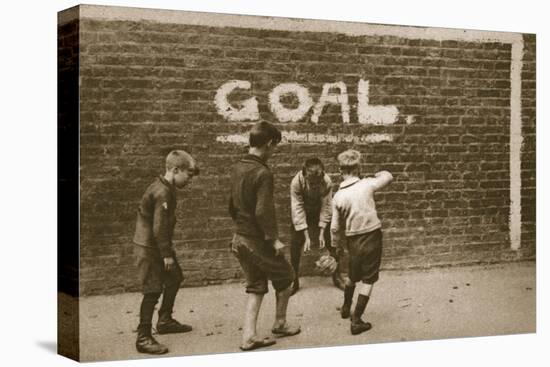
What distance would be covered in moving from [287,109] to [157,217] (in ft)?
3.99

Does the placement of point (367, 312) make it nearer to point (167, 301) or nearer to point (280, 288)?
point (280, 288)

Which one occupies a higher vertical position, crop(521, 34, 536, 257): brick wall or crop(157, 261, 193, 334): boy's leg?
crop(521, 34, 536, 257): brick wall

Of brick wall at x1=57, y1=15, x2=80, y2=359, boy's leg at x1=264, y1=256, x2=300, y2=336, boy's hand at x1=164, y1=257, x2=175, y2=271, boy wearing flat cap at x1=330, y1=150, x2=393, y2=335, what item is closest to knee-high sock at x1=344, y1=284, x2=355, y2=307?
boy wearing flat cap at x1=330, y1=150, x2=393, y2=335

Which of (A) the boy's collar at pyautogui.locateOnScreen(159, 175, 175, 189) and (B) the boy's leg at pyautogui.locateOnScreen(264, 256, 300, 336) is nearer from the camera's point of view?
(A) the boy's collar at pyautogui.locateOnScreen(159, 175, 175, 189)

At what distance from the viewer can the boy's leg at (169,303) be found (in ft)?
27.6

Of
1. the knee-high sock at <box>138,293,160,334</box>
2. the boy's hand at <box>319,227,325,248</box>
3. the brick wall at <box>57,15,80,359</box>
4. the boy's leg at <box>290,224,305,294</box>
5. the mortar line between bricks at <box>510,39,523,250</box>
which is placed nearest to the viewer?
the brick wall at <box>57,15,80,359</box>

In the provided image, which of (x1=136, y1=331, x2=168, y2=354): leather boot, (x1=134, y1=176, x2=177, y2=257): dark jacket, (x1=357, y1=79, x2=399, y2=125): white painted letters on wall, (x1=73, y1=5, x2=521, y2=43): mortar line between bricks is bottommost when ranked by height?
(x1=136, y1=331, x2=168, y2=354): leather boot

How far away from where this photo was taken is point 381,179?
9.11 meters

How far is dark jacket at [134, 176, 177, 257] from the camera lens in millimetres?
8328

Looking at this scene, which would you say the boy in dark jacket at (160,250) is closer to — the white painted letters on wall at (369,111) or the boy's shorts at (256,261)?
the boy's shorts at (256,261)

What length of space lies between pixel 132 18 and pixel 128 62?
0.96ft

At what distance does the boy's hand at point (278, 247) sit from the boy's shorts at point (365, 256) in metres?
0.57

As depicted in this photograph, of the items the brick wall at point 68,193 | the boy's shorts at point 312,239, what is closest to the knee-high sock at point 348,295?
the boy's shorts at point 312,239

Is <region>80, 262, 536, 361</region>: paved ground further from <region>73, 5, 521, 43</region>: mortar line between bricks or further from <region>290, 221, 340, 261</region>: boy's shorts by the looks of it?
<region>73, 5, 521, 43</region>: mortar line between bricks
